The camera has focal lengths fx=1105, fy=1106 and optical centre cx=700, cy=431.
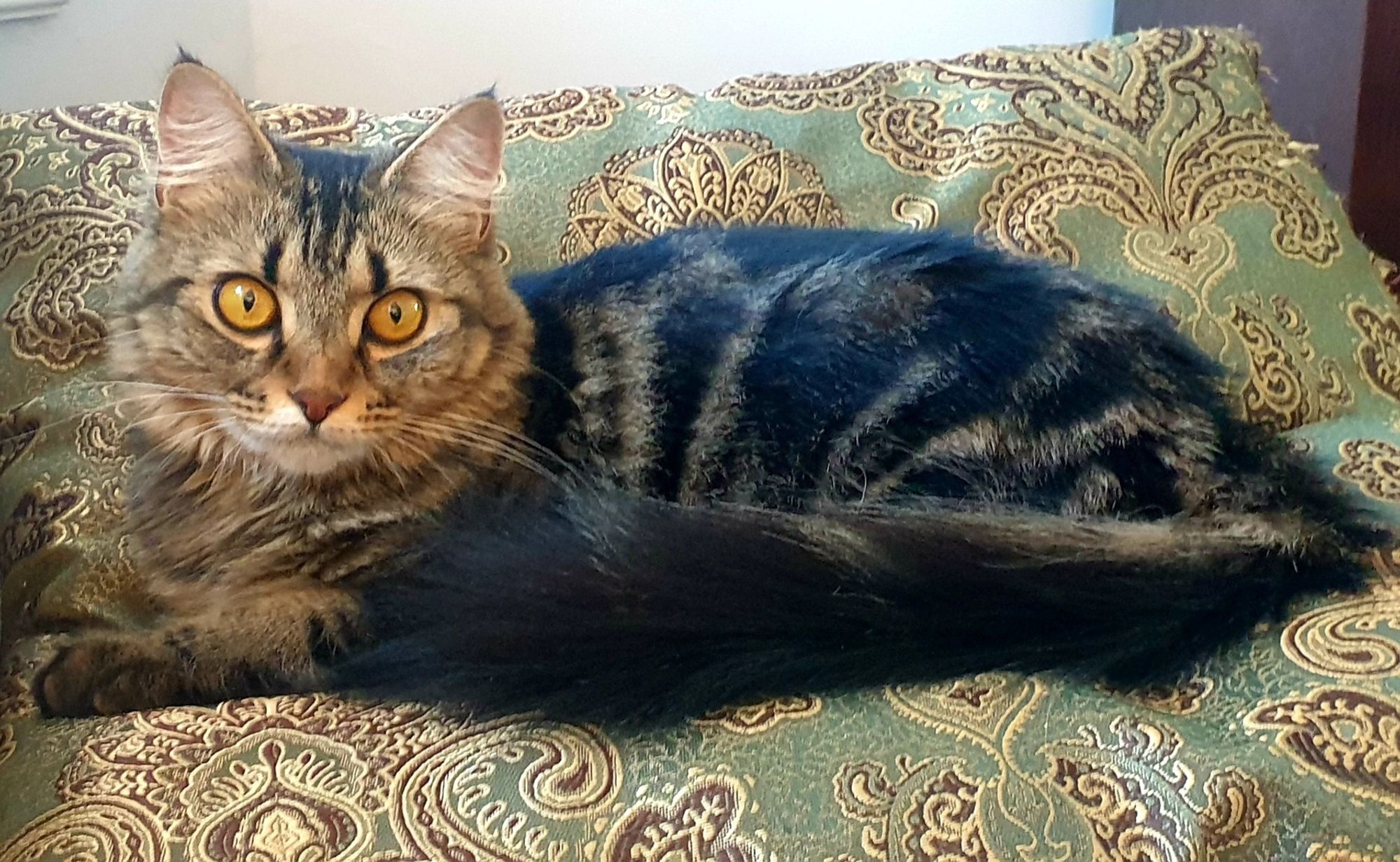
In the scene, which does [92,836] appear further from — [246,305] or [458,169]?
[458,169]

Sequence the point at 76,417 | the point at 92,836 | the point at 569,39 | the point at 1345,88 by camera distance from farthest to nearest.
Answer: the point at 569,39 → the point at 1345,88 → the point at 76,417 → the point at 92,836

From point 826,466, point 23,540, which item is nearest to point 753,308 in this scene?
point 826,466

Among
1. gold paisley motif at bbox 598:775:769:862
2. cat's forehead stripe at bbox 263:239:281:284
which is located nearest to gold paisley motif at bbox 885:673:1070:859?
gold paisley motif at bbox 598:775:769:862

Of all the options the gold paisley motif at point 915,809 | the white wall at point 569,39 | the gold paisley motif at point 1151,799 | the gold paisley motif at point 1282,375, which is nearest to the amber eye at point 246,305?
the gold paisley motif at point 915,809

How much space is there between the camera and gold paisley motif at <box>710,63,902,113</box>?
4.75 ft

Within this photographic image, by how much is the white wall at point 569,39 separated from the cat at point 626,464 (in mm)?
1037

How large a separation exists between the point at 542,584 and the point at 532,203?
0.72m

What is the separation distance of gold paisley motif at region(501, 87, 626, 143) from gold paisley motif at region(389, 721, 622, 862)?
868mm

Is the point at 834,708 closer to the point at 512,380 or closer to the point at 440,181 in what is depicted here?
the point at 512,380

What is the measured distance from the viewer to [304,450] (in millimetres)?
949

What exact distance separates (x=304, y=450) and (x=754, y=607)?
43cm

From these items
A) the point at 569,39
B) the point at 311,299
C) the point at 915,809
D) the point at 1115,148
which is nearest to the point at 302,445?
the point at 311,299

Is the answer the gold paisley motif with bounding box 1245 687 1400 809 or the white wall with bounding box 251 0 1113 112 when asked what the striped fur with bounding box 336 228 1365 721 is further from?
the white wall with bounding box 251 0 1113 112

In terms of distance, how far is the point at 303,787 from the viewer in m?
0.72
